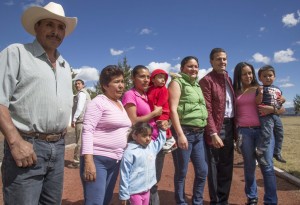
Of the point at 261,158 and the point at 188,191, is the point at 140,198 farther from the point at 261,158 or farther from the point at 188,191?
the point at 188,191

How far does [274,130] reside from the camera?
15.6 feet

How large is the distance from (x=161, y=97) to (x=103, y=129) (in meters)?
1.21

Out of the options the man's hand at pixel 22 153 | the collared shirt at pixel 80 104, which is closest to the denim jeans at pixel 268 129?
the man's hand at pixel 22 153

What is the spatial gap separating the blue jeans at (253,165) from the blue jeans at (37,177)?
2.96 m

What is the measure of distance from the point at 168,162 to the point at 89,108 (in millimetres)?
5850

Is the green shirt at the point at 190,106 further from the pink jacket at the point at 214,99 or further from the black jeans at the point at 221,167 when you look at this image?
the black jeans at the point at 221,167

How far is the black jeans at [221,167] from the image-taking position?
15.1 ft

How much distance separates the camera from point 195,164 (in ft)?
14.1

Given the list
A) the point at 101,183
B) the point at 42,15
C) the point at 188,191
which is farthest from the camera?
the point at 188,191

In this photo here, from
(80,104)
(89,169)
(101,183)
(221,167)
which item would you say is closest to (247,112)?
(221,167)

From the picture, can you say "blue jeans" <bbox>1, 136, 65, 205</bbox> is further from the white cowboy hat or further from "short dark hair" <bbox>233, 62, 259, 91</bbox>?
"short dark hair" <bbox>233, 62, 259, 91</bbox>

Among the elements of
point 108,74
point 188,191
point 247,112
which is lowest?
point 188,191

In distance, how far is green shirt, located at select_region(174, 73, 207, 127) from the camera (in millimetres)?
4227

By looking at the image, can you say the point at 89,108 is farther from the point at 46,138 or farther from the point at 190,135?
the point at 190,135
